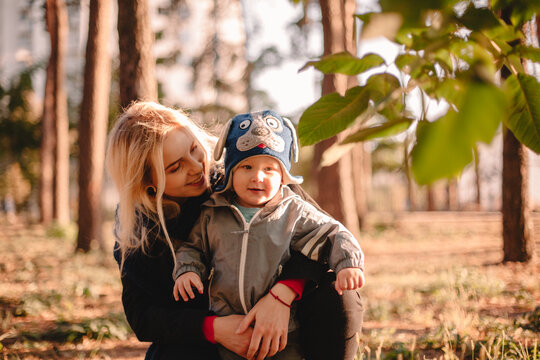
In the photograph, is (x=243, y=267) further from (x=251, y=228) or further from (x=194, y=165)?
(x=194, y=165)

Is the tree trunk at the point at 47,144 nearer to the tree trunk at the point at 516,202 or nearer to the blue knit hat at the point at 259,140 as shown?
the tree trunk at the point at 516,202

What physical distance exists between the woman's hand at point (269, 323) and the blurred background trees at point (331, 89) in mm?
571

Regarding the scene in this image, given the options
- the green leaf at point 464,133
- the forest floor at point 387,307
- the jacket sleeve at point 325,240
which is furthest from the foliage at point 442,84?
the forest floor at point 387,307

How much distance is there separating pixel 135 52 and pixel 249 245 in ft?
11.7

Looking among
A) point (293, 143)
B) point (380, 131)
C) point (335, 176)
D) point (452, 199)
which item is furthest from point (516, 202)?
point (452, 199)

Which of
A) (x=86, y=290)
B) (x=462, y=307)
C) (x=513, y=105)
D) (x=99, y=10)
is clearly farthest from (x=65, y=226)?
(x=513, y=105)

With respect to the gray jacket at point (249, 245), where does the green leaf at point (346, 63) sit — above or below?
above

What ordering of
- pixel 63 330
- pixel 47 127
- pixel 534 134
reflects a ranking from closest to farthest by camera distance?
pixel 534 134
pixel 63 330
pixel 47 127

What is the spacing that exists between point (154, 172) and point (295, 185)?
68 centimetres

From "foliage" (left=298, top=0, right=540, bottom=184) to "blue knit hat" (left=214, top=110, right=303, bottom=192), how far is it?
0.76 m

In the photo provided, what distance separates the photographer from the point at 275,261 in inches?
68.6

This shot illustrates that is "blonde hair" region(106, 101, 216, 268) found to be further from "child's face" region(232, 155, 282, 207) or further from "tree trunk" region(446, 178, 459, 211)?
"tree trunk" region(446, 178, 459, 211)

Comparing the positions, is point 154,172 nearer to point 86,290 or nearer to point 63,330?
point 63,330

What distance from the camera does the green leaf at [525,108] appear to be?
2.93 ft
